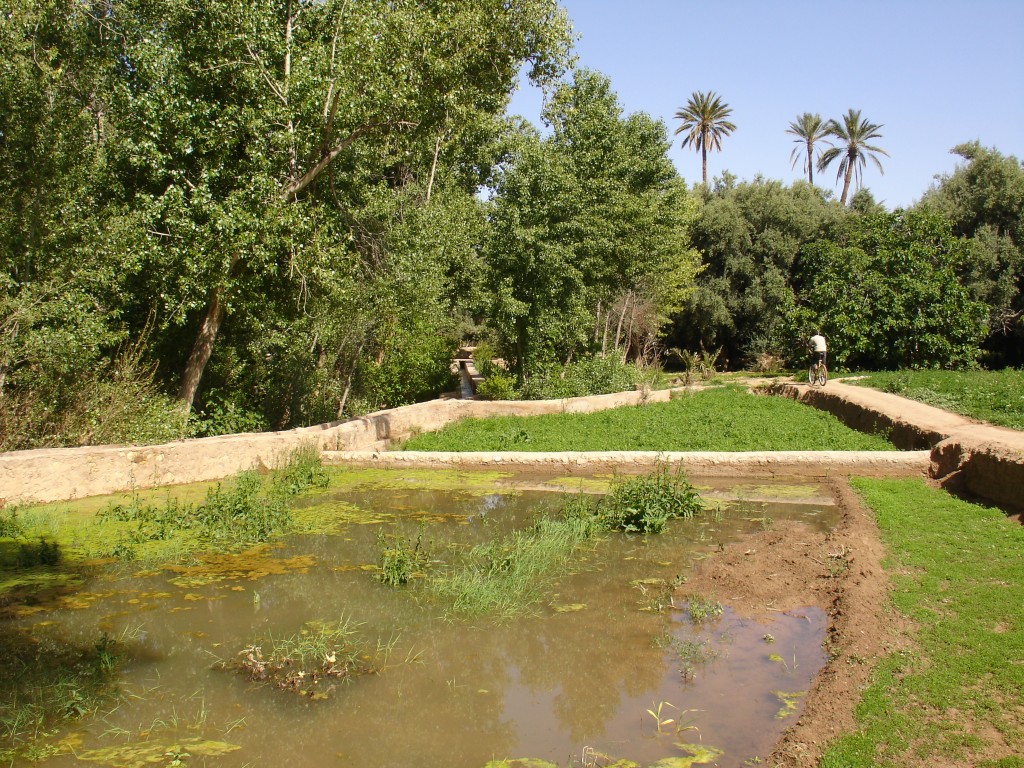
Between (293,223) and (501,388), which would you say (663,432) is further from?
(293,223)

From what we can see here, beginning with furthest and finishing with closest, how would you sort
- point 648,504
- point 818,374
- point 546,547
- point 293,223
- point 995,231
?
point 995,231 → point 818,374 → point 293,223 → point 648,504 → point 546,547

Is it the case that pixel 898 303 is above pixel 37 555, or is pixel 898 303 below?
above

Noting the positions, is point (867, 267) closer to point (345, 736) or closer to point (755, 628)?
point (755, 628)

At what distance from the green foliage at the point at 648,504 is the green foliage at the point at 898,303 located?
16.5 m

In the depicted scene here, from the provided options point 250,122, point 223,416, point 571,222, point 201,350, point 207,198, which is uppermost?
point 250,122

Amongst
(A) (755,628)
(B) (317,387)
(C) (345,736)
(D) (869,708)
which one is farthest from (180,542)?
(B) (317,387)

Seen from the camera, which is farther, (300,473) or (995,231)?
(995,231)

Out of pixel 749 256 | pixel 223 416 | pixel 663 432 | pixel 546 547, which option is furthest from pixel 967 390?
pixel 749 256

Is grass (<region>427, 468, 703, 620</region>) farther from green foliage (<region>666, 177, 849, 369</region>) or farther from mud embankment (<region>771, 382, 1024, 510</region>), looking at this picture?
green foliage (<region>666, 177, 849, 369</region>)

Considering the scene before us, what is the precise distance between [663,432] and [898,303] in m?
13.3

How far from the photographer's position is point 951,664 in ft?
17.9

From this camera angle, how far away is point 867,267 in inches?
1030

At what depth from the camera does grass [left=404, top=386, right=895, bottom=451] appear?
14.8 metres

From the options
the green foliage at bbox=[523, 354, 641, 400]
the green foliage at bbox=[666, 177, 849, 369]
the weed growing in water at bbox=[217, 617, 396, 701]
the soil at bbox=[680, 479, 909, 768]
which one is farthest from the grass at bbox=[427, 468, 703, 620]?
the green foliage at bbox=[666, 177, 849, 369]
